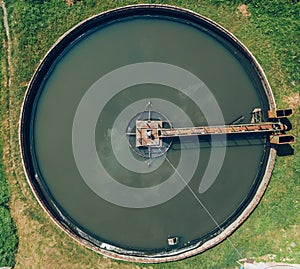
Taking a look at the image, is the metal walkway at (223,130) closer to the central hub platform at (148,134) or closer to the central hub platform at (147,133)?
the central hub platform at (147,133)

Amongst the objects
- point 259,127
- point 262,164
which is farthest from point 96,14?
point 262,164

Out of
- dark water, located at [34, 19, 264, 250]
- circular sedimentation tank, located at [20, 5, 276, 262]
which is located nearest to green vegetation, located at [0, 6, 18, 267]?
circular sedimentation tank, located at [20, 5, 276, 262]

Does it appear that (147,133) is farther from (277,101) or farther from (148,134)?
(277,101)

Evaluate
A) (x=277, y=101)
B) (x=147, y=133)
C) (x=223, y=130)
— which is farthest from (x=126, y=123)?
(x=277, y=101)

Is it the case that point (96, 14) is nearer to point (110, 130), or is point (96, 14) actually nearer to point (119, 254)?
point (110, 130)

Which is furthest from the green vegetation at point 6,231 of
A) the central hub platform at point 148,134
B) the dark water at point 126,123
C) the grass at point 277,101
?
the central hub platform at point 148,134

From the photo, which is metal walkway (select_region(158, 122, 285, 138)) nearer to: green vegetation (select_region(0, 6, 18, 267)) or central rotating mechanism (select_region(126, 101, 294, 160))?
central rotating mechanism (select_region(126, 101, 294, 160))

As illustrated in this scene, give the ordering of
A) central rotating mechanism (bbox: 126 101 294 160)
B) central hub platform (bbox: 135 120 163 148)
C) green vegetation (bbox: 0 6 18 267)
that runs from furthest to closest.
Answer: central hub platform (bbox: 135 120 163 148) → central rotating mechanism (bbox: 126 101 294 160) → green vegetation (bbox: 0 6 18 267)
